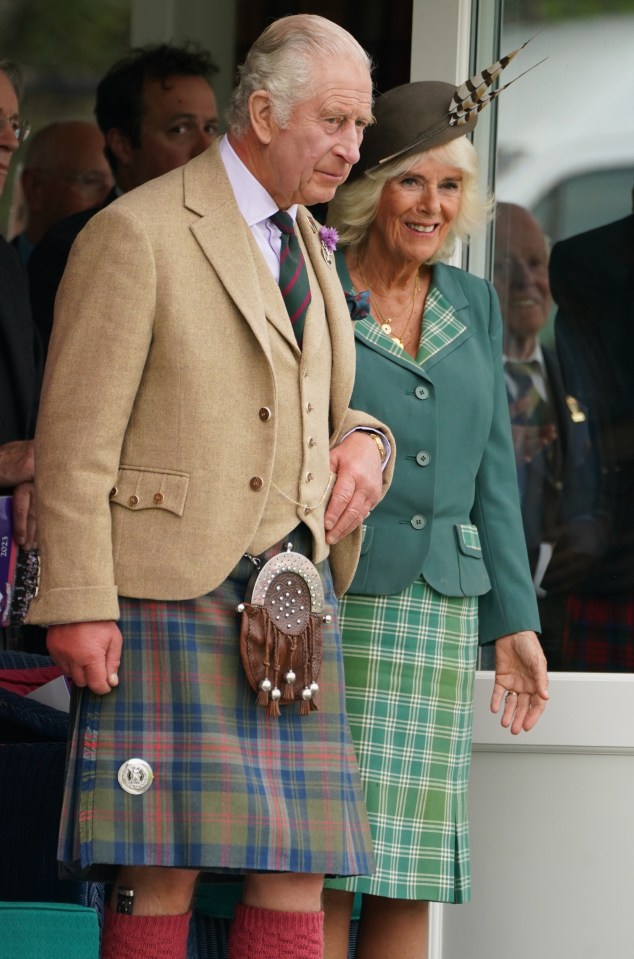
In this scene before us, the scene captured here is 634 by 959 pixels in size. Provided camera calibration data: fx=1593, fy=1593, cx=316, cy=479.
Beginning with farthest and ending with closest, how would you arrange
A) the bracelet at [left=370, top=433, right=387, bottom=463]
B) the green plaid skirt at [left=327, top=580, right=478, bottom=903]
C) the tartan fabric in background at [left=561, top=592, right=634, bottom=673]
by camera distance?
1. the tartan fabric in background at [left=561, top=592, right=634, bottom=673]
2. the green plaid skirt at [left=327, top=580, right=478, bottom=903]
3. the bracelet at [left=370, top=433, right=387, bottom=463]

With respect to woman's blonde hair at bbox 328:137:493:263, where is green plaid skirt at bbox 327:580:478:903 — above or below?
→ below

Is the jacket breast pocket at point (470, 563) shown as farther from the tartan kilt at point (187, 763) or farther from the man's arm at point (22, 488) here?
the man's arm at point (22, 488)

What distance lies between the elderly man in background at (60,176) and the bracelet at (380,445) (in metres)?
3.40

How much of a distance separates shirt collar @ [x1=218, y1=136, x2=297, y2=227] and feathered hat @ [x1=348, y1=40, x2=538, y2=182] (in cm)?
60

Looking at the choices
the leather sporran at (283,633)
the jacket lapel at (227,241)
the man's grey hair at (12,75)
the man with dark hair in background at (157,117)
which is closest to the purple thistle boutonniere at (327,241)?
the jacket lapel at (227,241)

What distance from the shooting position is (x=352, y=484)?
2.63 metres

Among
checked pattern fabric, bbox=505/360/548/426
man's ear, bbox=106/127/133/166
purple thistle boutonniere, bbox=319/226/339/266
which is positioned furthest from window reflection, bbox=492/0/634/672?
man's ear, bbox=106/127/133/166

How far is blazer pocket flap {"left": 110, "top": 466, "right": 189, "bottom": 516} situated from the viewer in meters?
2.39

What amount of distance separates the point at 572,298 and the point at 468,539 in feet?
3.37

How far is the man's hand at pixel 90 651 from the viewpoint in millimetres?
2350

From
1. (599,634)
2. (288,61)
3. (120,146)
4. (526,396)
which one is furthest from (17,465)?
(120,146)

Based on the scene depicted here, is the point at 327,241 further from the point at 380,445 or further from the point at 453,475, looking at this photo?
the point at 453,475

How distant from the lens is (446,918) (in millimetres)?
3619

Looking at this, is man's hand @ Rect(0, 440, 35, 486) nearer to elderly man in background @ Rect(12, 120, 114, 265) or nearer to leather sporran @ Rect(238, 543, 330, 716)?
leather sporran @ Rect(238, 543, 330, 716)
